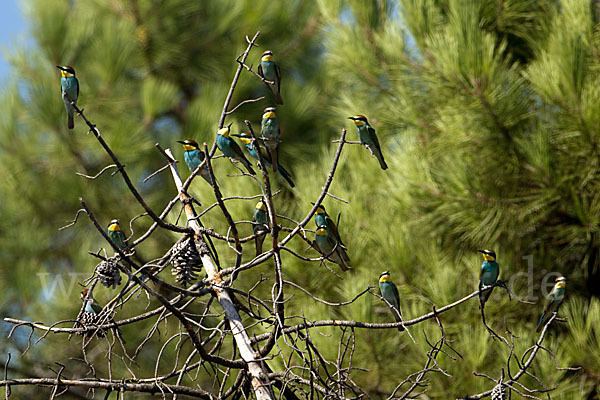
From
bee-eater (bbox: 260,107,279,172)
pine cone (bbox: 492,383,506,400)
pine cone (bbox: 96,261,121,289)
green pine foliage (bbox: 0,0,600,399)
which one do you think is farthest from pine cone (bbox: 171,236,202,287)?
green pine foliage (bbox: 0,0,600,399)

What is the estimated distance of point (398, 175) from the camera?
295 centimetres

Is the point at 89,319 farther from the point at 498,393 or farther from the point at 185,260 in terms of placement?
the point at 498,393

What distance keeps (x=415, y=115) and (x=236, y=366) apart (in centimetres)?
212

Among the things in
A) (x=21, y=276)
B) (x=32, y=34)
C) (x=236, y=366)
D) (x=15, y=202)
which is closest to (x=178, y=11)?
(x=32, y=34)

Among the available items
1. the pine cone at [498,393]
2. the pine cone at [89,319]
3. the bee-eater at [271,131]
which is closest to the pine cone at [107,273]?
the pine cone at [89,319]

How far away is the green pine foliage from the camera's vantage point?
269 centimetres

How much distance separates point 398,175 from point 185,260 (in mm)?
1736

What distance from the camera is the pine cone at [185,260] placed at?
52.7 inches

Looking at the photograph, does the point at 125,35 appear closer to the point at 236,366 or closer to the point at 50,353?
the point at 50,353

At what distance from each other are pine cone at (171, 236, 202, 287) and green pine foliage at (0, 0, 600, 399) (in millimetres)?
1119

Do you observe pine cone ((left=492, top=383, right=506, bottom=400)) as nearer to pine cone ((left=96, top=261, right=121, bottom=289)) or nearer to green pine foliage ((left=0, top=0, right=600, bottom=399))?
pine cone ((left=96, top=261, right=121, bottom=289))

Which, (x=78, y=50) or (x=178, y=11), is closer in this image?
(x=78, y=50)

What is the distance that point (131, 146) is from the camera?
3.86 m

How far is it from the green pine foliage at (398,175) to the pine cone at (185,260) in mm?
1119
